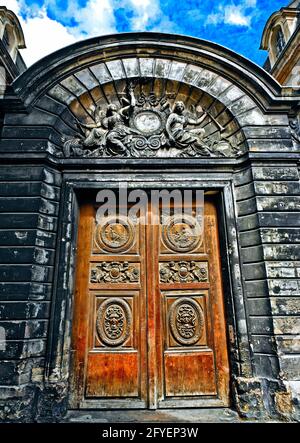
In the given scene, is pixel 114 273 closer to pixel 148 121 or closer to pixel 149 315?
pixel 149 315

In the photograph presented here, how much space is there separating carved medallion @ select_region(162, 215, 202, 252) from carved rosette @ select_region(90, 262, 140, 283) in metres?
0.78

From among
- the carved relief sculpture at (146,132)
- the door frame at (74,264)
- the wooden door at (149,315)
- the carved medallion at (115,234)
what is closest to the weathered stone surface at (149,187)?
the door frame at (74,264)

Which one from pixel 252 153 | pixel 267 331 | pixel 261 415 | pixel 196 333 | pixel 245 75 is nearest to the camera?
pixel 261 415

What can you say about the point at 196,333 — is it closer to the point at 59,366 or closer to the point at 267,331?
the point at 267,331

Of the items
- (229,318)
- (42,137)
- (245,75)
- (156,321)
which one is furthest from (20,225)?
(245,75)

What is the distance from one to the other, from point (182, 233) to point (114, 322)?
1875 millimetres

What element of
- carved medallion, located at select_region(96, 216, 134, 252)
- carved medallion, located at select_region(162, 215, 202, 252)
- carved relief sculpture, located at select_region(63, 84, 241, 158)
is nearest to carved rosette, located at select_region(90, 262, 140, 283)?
carved medallion, located at select_region(96, 216, 134, 252)

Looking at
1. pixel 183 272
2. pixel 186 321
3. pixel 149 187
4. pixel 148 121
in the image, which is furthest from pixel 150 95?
pixel 186 321

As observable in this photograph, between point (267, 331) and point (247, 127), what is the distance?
3412 millimetres

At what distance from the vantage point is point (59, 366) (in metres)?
3.84

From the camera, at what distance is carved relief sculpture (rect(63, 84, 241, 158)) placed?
4.80 meters

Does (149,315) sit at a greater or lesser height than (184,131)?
lesser

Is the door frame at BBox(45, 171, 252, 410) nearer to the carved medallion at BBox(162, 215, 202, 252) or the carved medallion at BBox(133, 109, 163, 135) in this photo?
the carved medallion at BBox(162, 215, 202, 252)

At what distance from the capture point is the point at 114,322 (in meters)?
4.26
